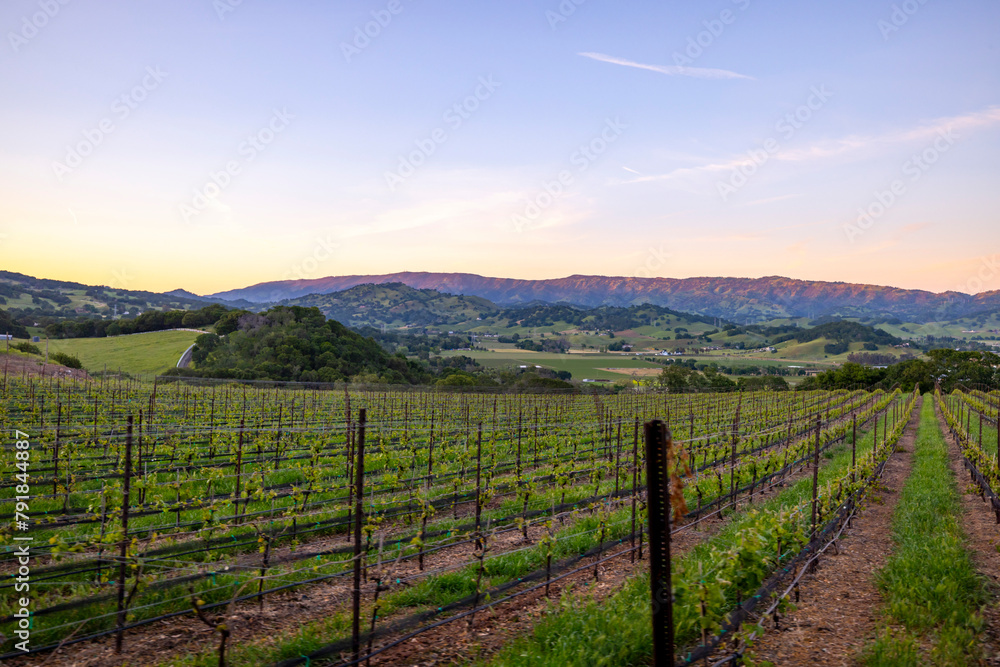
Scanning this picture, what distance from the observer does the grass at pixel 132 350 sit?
181ft

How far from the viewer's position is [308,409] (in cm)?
2303

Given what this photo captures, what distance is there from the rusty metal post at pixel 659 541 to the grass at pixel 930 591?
296 cm

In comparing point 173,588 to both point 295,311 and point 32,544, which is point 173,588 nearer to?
point 32,544

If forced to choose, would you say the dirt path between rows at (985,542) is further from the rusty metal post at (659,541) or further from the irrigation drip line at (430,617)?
the rusty metal post at (659,541)

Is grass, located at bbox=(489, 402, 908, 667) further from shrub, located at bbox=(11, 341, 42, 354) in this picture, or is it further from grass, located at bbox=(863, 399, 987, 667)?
shrub, located at bbox=(11, 341, 42, 354)

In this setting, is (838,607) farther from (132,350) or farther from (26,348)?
(132,350)

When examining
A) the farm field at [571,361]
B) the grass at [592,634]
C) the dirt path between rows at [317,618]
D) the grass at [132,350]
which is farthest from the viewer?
the farm field at [571,361]

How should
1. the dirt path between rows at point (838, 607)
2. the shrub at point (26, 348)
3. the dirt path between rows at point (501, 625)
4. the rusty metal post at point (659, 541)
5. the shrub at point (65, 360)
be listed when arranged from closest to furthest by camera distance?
the rusty metal post at point (659, 541), the dirt path between rows at point (501, 625), the dirt path between rows at point (838, 607), the shrub at point (26, 348), the shrub at point (65, 360)

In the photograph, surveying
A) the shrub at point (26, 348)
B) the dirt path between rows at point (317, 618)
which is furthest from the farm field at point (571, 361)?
the dirt path between rows at point (317, 618)

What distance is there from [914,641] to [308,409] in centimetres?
2158

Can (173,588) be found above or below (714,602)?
below

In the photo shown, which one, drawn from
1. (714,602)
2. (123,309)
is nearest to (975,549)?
(714,602)

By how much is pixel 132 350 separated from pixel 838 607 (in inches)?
2772

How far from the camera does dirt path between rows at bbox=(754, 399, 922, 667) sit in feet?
16.1
